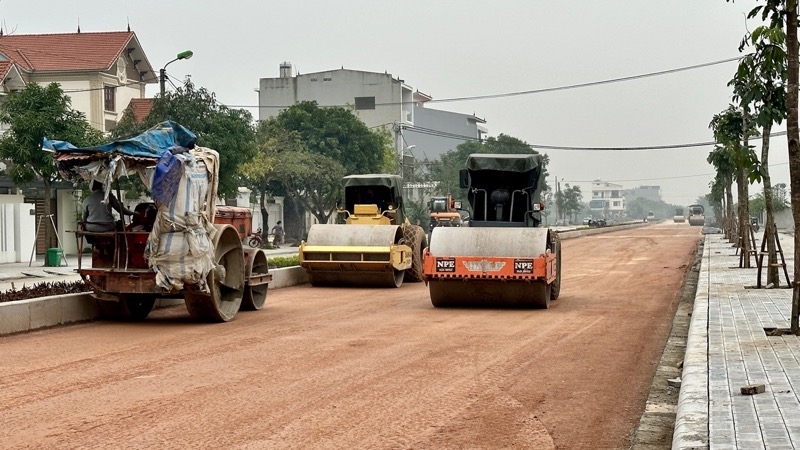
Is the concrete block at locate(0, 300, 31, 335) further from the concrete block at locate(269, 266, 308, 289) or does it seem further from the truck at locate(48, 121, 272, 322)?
the concrete block at locate(269, 266, 308, 289)

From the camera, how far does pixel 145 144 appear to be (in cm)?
1427

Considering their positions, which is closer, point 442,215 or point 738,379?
point 738,379

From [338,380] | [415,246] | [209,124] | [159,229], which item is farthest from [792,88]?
[209,124]

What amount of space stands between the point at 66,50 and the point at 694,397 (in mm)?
52891

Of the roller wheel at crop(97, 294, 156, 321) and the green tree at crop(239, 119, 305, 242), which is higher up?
the green tree at crop(239, 119, 305, 242)

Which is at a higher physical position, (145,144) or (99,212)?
(145,144)

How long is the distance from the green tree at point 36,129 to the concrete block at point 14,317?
62.1 ft

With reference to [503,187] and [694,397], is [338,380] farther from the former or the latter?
[503,187]

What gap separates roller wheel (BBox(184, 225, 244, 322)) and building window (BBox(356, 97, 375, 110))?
78786 millimetres

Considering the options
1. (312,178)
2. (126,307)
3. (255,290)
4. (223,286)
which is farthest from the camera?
(312,178)

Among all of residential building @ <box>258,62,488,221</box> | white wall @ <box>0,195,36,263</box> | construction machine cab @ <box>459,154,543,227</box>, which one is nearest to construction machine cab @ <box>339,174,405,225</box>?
construction machine cab @ <box>459,154,543,227</box>

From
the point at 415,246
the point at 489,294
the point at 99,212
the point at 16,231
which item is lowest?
the point at 489,294

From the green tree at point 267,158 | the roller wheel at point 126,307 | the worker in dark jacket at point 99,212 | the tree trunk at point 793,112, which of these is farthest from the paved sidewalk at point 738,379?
the green tree at point 267,158

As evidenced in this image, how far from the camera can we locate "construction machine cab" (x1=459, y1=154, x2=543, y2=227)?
2027cm
